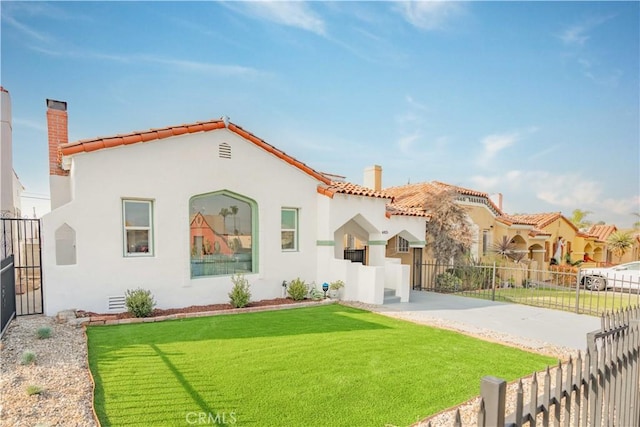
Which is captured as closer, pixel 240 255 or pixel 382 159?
pixel 240 255

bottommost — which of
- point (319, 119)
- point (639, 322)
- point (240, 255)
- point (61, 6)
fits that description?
point (240, 255)

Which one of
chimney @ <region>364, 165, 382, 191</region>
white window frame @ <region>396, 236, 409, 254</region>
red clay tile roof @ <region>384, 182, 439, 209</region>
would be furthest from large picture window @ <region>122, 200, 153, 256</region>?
chimney @ <region>364, 165, 382, 191</region>

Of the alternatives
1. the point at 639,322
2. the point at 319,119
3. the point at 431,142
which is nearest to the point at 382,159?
the point at 431,142

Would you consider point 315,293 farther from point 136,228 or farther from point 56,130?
point 56,130

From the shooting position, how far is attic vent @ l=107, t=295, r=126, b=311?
32.4ft

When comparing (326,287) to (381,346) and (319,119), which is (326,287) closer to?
(381,346)

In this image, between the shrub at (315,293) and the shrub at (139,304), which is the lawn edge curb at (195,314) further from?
the shrub at (315,293)

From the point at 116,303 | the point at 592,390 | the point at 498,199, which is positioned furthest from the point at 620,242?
the point at 116,303

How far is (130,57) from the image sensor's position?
40.1ft

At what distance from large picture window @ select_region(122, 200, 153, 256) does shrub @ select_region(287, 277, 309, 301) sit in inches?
203

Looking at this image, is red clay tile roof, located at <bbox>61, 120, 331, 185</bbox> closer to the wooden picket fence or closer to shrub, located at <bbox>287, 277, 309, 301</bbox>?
shrub, located at <bbox>287, 277, 309, 301</bbox>

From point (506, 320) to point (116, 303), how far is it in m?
12.6

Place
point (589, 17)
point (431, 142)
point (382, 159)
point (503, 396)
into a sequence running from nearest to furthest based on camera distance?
point (503, 396)
point (589, 17)
point (431, 142)
point (382, 159)

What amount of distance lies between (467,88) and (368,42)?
568 centimetres
